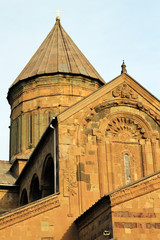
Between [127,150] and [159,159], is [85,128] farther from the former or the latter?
[159,159]

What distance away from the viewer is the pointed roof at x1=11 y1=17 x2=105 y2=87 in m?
36.8

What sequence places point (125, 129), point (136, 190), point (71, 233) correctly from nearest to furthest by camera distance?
point (136, 190) → point (71, 233) → point (125, 129)

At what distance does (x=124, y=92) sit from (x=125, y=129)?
6.48ft

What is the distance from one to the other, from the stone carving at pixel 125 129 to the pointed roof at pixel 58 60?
10.8m

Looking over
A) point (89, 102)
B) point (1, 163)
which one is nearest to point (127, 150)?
point (89, 102)

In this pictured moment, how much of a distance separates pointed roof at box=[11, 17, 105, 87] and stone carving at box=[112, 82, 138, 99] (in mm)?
9982

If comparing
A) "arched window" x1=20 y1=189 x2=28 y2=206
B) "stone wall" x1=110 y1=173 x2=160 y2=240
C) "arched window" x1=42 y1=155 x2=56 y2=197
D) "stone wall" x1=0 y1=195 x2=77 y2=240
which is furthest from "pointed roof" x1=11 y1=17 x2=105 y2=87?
"stone wall" x1=110 y1=173 x2=160 y2=240

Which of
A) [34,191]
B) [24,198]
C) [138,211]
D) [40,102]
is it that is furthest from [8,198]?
[138,211]

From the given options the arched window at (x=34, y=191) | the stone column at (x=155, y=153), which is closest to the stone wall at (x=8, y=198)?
the arched window at (x=34, y=191)

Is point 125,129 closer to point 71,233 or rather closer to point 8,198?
point 71,233

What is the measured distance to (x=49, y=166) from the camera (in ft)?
86.6

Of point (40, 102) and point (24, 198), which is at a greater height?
point (40, 102)

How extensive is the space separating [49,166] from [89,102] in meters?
3.90

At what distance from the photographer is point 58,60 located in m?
37.6
